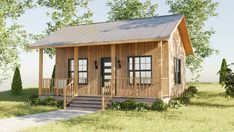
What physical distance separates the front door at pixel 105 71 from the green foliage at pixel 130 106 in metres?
2.88

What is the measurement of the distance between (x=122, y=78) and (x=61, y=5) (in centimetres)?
1688

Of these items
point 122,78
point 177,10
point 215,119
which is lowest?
point 215,119

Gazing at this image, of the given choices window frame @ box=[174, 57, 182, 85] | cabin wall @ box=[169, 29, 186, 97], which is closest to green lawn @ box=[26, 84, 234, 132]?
cabin wall @ box=[169, 29, 186, 97]

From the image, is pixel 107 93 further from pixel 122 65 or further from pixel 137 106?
pixel 137 106

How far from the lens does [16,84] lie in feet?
93.4

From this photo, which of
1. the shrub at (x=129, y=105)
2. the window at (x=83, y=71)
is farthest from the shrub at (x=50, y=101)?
the shrub at (x=129, y=105)

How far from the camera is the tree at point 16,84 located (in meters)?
28.2

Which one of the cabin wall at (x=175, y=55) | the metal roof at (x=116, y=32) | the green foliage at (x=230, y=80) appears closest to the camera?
the green foliage at (x=230, y=80)

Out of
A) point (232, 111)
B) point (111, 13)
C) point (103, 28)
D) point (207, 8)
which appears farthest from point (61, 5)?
point (232, 111)

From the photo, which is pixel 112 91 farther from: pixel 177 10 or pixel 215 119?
pixel 177 10

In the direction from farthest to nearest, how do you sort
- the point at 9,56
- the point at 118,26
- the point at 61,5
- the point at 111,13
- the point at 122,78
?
the point at 111,13 → the point at 61,5 → the point at 9,56 → the point at 118,26 → the point at 122,78

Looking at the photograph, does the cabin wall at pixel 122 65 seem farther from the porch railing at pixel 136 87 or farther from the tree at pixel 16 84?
the tree at pixel 16 84

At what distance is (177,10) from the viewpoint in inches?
1287

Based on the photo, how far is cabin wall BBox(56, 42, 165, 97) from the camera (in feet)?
61.0
